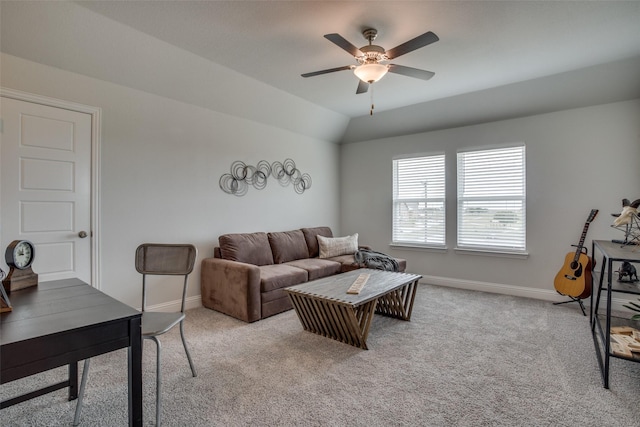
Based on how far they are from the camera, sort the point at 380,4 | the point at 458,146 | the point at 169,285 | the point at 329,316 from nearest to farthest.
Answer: the point at 380,4
the point at 329,316
the point at 169,285
the point at 458,146

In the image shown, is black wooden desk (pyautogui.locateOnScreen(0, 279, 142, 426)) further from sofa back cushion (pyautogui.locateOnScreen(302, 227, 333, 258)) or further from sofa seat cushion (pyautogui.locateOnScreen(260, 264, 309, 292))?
sofa back cushion (pyautogui.locateOnScreen(302, 227, 333, 258))

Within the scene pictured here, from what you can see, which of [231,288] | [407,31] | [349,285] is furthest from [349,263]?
[407,31]

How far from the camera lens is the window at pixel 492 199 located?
4.30 m

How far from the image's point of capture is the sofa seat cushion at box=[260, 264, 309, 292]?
11.2 feet

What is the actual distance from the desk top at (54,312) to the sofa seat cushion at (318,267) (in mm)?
2610

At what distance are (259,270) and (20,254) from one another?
2.03m

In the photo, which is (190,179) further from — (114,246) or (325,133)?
(325,133)

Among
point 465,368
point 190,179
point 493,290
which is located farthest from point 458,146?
point 190,179

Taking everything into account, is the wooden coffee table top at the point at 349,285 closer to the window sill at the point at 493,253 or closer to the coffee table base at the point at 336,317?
the coffee table base at the point at 336,317

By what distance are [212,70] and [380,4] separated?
1.94 metres

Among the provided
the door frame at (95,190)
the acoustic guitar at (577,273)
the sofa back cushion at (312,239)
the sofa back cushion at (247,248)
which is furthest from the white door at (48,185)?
the acoustic guitar at (577,273)

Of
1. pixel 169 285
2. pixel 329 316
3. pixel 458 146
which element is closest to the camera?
pixel 329 316

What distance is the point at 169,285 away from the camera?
3.63 meters

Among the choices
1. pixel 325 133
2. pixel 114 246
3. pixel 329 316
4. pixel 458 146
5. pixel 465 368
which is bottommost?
pixel 465 368
